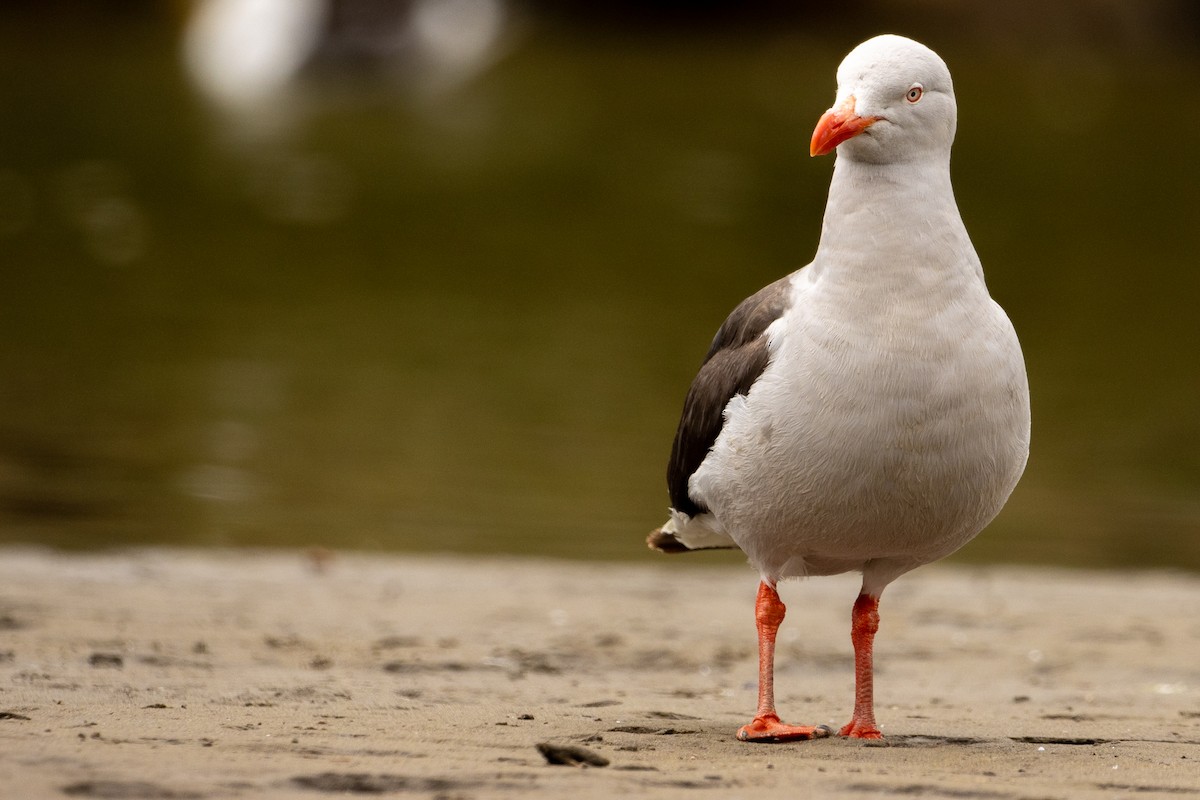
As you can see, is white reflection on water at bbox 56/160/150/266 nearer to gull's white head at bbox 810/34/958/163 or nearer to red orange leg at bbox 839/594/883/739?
red orange leg at bbox 839/594/883/739

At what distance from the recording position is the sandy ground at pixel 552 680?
439 cm

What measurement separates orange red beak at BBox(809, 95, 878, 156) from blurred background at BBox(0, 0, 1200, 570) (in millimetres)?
5146

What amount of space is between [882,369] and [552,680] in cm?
219

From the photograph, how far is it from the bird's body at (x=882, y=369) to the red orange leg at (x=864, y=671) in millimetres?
324

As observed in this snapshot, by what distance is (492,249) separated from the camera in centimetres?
2062

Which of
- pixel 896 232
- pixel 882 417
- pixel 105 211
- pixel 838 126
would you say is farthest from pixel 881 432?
pixel 105 211

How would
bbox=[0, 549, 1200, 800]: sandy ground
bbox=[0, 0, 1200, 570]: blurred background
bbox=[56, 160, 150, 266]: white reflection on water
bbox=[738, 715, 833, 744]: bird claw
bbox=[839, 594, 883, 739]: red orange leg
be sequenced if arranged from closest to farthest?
bbox=[0, 549, 1200, 800]: sandy ground < bbox=[738, 715, 833, 744]: bird claw < bbox=[839, 594, 883, 739]: red orange leg < bbox=[0, 0, 1200, 570]: blurred background < bbox=[56, 160, 150, 266]: white reflection on water

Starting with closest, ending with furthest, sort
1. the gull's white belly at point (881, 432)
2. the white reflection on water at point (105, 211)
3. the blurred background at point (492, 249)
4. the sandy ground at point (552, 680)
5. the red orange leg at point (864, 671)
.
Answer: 1. the sandy ground at point (552, 680)
2. the gull's white belly at point (881, 432)
3. the red orange leg at point (864, 671)
4. the blurred background at point (492, 249)
5. the white reflection on water at point (105, 211)

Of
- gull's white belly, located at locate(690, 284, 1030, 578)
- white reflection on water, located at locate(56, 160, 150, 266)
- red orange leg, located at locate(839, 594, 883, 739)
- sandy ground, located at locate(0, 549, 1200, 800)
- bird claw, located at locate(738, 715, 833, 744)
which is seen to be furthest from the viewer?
white reflection on water, located at locate(56, 160, 150, 266)

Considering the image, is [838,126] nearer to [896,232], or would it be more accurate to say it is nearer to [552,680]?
[896,232]

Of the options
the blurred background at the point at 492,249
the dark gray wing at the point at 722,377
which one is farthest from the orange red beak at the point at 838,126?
the blurred background at the point at 492,249

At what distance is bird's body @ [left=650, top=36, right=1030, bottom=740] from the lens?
4773 millimetres

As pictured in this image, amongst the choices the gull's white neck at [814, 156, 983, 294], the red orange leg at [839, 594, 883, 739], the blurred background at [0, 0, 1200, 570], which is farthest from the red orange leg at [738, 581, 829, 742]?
the blurred background at [0, 0, 1200, 570]

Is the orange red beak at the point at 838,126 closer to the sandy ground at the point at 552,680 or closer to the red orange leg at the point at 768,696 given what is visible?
the red orange leg at the point at 768,696
